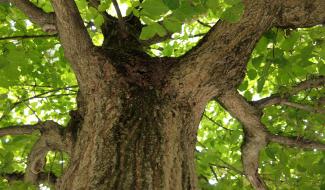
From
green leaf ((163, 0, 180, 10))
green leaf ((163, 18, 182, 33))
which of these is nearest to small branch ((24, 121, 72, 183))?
green leaf ((163, 18, 182, 33))

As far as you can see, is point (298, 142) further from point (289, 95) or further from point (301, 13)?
point (301, 13)

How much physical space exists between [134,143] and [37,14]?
123 cm

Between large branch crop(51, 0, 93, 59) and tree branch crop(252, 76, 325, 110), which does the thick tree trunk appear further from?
tree branch crop(252, 76, 325, 110)

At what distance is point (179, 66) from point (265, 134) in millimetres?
1004

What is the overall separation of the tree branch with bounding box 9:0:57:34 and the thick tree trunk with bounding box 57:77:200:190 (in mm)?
601

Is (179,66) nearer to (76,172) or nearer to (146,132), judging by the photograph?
(146,132)

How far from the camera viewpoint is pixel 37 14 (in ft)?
8.21

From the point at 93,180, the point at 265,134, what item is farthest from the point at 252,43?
the point at 93,180

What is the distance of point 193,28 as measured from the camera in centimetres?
587

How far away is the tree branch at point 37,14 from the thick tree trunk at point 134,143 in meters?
0.60

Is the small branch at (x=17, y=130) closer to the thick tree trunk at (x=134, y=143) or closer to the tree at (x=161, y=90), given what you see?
the tree at (x=161, y=90)

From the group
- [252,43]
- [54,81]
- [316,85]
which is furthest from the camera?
[54,81]

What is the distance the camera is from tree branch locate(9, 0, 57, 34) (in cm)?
247

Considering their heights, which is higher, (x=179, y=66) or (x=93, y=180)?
(x=179, y=66)
